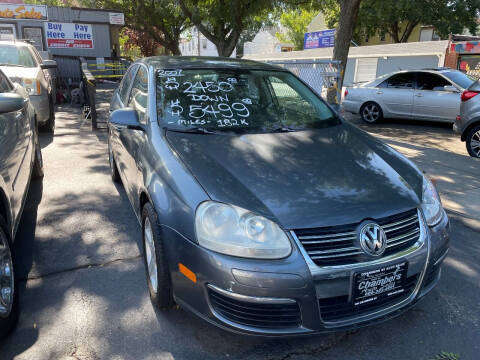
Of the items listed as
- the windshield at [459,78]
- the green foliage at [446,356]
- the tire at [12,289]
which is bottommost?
the green foliage at [446,356]

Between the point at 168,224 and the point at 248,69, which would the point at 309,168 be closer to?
the point at 168,224

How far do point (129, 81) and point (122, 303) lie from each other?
254 centimetres

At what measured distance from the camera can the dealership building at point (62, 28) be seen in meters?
17.7

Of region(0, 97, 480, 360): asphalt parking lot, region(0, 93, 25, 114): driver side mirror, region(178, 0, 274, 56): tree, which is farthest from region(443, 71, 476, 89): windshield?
region(0, 93, 25, 114): driver side mirror

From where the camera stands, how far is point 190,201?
226 cm

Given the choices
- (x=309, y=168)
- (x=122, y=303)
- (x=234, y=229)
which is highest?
(x=309, y=168)

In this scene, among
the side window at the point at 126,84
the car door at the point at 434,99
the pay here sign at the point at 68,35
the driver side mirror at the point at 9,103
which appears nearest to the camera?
the driver side mirror at the point at 9,103

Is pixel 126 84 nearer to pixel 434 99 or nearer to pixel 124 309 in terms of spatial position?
pixel 124 309

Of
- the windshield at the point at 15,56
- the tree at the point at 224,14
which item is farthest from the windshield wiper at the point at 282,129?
the tree at the point at 224,14

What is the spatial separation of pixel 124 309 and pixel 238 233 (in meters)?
1.19

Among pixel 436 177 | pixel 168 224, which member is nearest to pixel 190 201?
pixel 168 224

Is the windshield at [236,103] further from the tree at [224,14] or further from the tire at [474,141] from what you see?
the tree at [224,14]

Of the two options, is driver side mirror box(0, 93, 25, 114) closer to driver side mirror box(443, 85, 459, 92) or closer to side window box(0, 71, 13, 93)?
side window box(0, 71, 13, 93)

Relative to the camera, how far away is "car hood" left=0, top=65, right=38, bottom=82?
721cm
